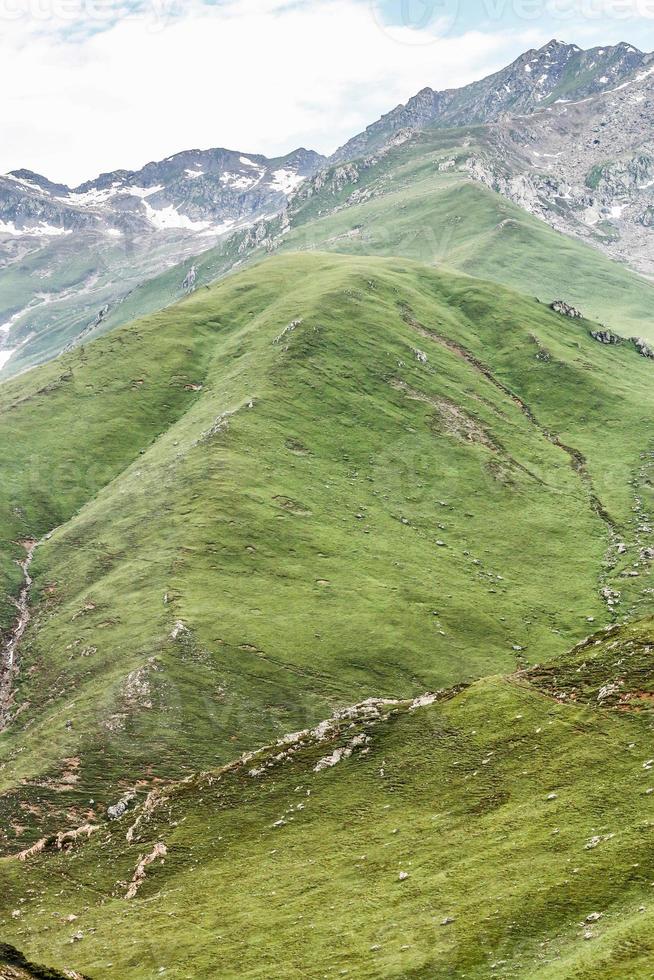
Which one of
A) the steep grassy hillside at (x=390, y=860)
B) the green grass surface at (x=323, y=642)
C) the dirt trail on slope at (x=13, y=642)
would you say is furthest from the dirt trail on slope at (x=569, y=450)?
the dirt trail on slope at (x=13, y=642)

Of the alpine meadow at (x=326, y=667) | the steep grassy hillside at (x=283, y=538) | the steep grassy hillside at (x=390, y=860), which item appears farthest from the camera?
the steep grassy hillside at (x=283, y=538)

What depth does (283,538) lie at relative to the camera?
123 m

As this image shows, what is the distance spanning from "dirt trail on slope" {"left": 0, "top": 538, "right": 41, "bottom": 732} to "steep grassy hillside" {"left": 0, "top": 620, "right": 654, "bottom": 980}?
38.5 meters

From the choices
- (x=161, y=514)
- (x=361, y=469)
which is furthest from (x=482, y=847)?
(x=361, y=469)

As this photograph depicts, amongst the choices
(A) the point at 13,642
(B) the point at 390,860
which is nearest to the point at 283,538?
(A) the point at 13,642

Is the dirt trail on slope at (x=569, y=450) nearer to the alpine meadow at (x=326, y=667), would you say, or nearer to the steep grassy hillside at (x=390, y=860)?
the alpine meadow at (x=326, y=667)

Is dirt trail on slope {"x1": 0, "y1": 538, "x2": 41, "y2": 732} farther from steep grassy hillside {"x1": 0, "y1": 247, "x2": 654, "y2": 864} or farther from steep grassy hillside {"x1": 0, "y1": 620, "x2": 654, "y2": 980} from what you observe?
steep grassy hillside {"x1": 0, "y1": 620, "x2": 654, "y2": 980}

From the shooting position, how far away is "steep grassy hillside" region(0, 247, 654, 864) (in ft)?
291

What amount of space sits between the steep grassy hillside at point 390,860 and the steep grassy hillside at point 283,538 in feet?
59.2

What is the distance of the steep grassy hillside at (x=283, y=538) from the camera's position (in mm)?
88562

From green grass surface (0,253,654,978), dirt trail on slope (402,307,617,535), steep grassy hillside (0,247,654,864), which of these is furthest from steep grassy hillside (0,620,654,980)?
dirt trail on slope (402,307,617,535)

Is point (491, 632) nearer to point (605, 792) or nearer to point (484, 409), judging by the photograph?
point (605, 792)

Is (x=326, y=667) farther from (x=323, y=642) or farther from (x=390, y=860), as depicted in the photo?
(x=390, y=860)

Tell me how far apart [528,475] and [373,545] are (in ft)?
143
